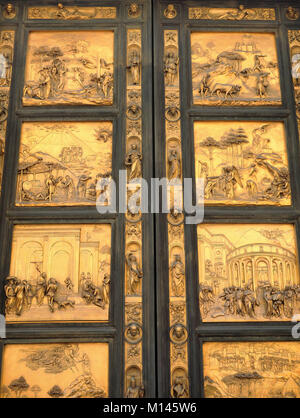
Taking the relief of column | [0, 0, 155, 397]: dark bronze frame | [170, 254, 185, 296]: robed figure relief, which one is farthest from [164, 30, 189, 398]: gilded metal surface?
the relief of column

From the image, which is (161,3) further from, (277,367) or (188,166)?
(277,367)

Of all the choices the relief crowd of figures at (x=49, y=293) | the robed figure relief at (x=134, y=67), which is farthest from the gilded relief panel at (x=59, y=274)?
the robed figure relief at (x=134, y=67)

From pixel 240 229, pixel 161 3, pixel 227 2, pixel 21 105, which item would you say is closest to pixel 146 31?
pixel 161 3

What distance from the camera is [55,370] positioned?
7.81m

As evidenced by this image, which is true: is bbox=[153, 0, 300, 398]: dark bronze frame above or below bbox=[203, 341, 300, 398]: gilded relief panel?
above

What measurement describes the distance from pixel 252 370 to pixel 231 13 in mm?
5781

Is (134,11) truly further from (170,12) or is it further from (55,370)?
(55,370)

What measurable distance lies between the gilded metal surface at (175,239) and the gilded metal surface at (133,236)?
43cm

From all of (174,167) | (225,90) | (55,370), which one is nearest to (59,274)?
(55,370)

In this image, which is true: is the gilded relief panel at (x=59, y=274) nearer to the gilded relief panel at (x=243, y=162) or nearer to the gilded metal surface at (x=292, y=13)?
the gilded relief panel at (x=243, y=162)

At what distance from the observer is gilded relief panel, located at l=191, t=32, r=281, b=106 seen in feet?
30.2

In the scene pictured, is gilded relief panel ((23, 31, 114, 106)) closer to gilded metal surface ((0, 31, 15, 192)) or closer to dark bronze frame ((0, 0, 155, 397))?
dark bronze frame ((0, 0, 155, 397))

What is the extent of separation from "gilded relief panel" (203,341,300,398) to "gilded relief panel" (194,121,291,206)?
2.11 meters

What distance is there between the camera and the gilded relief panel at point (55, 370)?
771 cm
